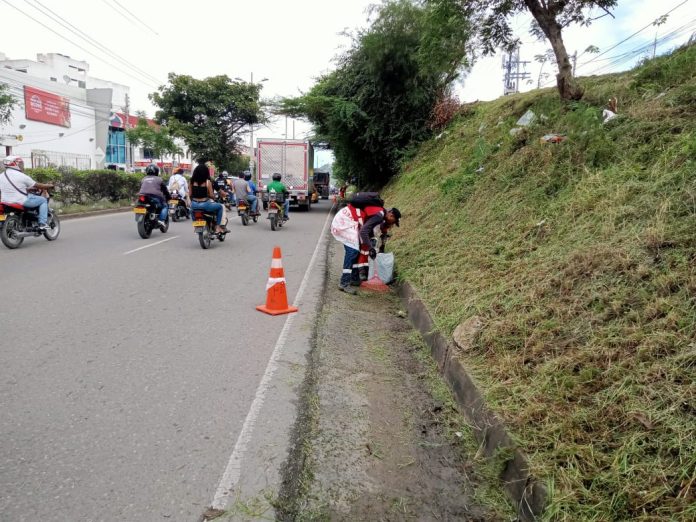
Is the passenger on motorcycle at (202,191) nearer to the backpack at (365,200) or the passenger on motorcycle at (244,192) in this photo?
the backpack at (365,200)

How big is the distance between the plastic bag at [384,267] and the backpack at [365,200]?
2.70 feet

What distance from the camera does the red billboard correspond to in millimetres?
36688

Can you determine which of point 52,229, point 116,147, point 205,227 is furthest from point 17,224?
point 116,147

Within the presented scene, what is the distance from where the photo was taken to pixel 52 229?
1026cm

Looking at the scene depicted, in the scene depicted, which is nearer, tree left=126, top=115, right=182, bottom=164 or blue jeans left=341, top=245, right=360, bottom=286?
blue jeans left=341, top=245, right=360, bottom=286

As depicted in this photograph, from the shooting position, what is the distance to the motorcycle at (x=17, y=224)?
29.5ft

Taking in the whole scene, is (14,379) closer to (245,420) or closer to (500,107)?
(245,420)

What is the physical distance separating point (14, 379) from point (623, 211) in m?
5.41

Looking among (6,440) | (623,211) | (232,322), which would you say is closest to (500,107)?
(623,211)

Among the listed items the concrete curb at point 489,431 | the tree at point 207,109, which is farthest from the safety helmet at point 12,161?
the tree at point 207,109

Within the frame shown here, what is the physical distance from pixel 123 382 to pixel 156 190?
8459 millimetres

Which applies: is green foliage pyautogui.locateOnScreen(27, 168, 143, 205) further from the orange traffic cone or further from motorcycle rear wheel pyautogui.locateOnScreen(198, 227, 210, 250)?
the orange traffic cone

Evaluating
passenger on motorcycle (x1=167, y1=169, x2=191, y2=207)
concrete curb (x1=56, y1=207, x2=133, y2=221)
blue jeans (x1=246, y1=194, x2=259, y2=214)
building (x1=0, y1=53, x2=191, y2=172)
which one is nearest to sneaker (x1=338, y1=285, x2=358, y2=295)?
passenger on motorcycle (x1=167, y1=169, x2=191, y2=207)

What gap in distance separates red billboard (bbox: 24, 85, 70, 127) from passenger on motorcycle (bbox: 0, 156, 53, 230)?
111 ft
